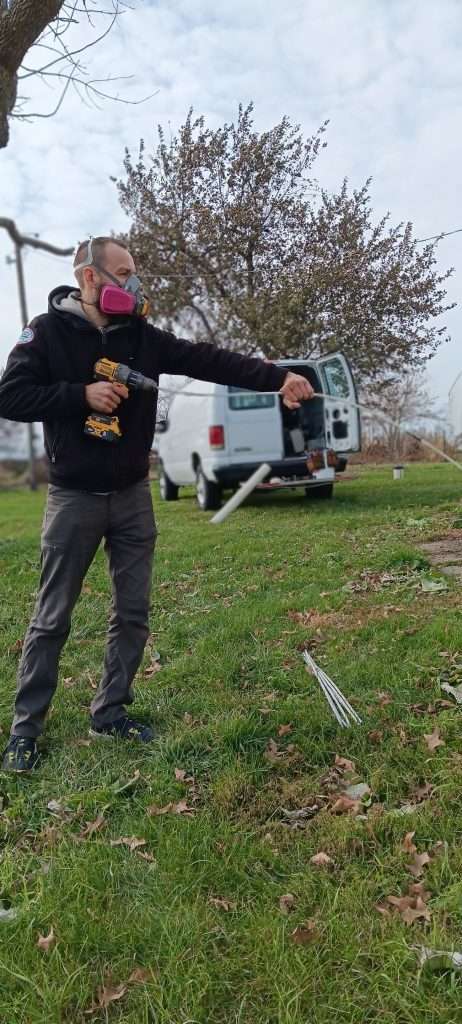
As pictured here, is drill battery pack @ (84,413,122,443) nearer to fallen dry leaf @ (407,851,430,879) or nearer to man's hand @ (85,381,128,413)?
man's hand @ (85,381,128,413)

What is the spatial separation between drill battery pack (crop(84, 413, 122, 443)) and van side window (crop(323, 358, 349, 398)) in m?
4.25

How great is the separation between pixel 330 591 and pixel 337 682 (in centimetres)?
170

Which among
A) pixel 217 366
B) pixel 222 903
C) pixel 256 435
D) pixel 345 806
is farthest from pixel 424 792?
pixel 256 435

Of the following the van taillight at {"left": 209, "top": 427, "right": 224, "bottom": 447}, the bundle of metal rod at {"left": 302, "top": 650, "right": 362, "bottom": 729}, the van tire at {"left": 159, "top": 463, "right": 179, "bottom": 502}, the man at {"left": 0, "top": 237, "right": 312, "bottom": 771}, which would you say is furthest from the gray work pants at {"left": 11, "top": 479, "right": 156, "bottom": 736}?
the van tire at {"left": 159, "top": 463, "right": 179, "bottom": 502}

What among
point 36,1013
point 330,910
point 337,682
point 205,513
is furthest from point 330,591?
point 36,1013

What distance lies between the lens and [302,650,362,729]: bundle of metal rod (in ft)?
9.93

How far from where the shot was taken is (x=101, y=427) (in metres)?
2.63

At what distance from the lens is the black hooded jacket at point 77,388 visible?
8.50 ft

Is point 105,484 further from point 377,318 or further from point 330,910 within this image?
point 377,318

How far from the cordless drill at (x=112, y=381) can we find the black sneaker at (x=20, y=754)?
53.0 inches

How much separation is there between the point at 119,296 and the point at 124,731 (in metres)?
1.91

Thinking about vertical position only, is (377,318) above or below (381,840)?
above

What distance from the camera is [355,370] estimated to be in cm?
794

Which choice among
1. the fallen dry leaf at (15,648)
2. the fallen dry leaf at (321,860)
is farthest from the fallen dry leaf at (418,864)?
the fallen dry leaf at (15,648)
